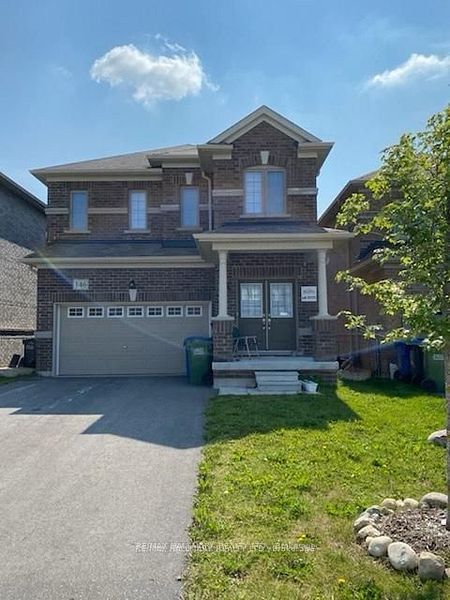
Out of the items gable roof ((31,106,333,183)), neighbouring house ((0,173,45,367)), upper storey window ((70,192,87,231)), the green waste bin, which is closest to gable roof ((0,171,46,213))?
neighbouring house ((0,173,45,367))

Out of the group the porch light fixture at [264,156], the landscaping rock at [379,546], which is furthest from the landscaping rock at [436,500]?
the porch light fixture at [264,156]

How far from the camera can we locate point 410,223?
11.9 ft

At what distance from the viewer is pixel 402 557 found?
3.12 metres

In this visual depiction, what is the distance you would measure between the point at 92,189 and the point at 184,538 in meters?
13.9

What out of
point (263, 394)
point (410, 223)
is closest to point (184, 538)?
point (410, 223)

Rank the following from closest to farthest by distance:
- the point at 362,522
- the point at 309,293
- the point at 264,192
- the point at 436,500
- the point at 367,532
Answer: the point at 367,532 → the point at 362,522 → the point at 436,500 → the point at 309,293 → the point at 264,192

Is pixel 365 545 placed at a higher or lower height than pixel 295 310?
lower

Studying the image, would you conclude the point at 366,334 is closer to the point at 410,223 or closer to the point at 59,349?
the point at 410,223

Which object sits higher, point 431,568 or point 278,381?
point 278,381

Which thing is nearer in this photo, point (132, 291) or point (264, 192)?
point (264, 192)

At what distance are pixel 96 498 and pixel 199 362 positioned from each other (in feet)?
24.2

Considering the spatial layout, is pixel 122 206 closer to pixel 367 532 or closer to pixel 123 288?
pixel 123 288

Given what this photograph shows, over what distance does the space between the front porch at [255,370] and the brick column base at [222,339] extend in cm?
18

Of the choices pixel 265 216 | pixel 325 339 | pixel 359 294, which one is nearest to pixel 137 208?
pixel 265 216
